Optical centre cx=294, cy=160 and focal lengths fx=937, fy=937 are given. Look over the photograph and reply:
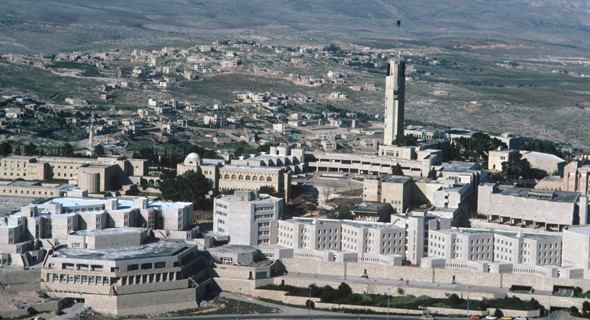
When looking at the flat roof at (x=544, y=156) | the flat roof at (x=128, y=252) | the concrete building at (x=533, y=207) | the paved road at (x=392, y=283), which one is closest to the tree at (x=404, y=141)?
the flat roof at (x=544, y=156)

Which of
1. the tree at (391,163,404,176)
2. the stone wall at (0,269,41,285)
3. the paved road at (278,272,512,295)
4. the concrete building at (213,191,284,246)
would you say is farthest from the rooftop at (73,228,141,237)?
the tree at (391,163,404,176)

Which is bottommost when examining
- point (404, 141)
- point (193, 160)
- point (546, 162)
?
point (546, 162)

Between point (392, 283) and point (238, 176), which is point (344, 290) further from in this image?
point (238, 176)

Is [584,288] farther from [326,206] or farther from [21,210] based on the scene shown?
[21,210]

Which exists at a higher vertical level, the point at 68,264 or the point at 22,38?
the point at 22,38

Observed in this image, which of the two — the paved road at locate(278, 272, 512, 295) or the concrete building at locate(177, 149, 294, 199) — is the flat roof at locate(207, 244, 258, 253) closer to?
the paved road at locate(278, 272, 512, 295)

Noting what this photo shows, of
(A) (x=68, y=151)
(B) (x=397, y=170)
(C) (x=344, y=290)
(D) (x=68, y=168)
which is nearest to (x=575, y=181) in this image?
(B) (x=397, y=170)

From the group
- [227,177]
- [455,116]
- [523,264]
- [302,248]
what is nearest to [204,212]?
[227,177]
